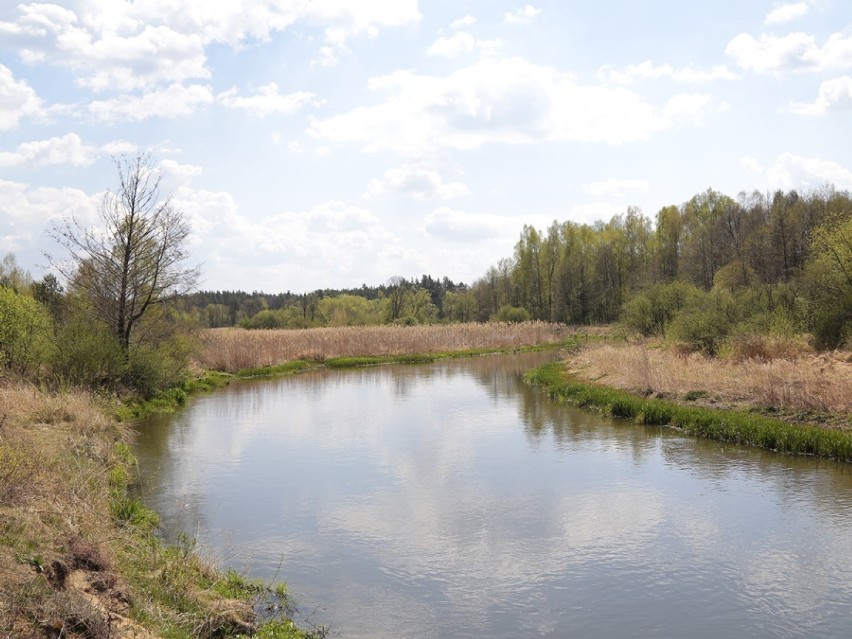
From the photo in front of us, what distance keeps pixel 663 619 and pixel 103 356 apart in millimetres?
17666

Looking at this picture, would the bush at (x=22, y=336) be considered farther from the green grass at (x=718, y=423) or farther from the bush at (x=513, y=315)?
the bush at (x=513, y=315)

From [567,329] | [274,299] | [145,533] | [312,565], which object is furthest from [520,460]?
[274,299]

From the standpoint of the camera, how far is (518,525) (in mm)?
10188

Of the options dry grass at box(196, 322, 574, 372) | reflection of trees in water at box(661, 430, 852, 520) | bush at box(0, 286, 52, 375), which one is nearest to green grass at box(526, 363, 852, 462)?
reflection of trees in water at box(661, 430, 852, 520)

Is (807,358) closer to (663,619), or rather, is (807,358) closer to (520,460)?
(520,460)

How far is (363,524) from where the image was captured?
10.4 meters

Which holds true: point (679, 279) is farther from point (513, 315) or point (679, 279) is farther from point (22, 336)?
point (22, 336)

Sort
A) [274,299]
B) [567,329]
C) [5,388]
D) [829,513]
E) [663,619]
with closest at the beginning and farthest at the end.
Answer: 1. [663,619]
2. [829,513]
3. [5,388]
4. [567,329]
5. [274,299]

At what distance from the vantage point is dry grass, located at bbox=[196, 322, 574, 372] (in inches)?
1363

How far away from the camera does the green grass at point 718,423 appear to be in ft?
44.3

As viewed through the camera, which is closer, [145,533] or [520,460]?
[145,533]

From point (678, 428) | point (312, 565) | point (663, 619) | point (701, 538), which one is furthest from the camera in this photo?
point (678, 428)

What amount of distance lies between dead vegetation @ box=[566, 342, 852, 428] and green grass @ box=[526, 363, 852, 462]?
2.15ft

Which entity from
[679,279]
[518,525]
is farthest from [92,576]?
[679,279]
